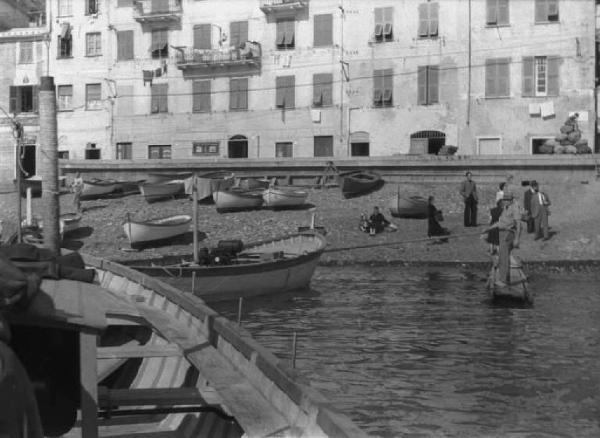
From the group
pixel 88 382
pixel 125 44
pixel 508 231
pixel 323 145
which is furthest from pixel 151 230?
pixel 88 382

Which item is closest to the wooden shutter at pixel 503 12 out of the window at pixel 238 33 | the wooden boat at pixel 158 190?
the window at pixel 238 33

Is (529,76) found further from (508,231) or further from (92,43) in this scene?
(508,231)

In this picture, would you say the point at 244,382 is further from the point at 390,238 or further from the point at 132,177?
the point at 132,177

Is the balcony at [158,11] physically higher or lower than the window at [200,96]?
higher

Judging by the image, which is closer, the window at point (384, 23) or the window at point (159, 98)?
the window at point (384, 23)

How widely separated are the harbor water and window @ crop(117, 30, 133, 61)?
105 ft

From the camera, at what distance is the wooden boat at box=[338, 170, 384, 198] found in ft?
118

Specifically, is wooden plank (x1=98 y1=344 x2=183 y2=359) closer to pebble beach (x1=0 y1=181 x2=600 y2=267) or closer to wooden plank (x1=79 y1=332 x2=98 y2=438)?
wooden plank (x1=79 y1=332 x2=98 y2=438)

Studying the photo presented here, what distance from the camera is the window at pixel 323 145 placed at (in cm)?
4612

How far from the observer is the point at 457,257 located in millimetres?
28516

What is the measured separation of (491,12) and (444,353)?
1323 inches

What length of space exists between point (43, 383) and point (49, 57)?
167 feet

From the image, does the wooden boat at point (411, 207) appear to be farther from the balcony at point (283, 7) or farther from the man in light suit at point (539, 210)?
the balcony at point (283, 7)

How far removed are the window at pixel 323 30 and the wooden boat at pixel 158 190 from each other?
44.2 ft
